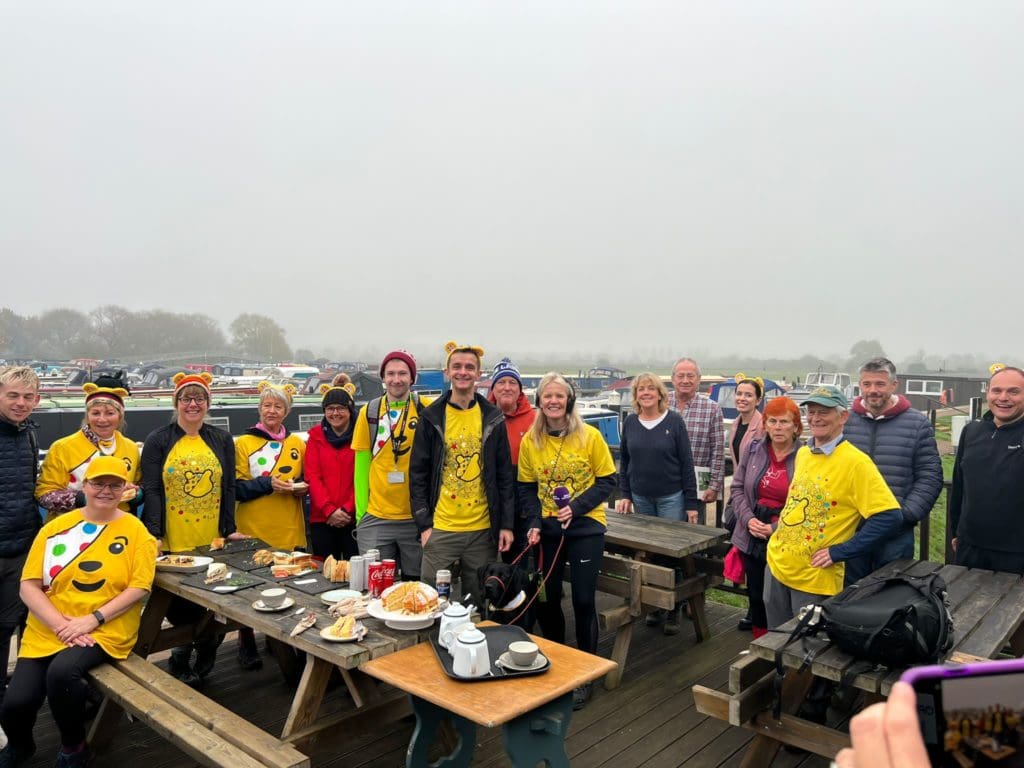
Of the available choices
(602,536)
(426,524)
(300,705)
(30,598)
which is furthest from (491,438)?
(30,598)

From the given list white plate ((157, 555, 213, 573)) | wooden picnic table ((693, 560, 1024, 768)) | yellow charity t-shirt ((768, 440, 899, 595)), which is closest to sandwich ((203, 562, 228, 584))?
white plate ((157, 555, 213, 573))

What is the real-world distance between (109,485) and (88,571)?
1.43ft

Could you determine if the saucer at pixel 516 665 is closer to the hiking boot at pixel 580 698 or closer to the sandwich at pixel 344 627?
the sandwich at pixel 344 627

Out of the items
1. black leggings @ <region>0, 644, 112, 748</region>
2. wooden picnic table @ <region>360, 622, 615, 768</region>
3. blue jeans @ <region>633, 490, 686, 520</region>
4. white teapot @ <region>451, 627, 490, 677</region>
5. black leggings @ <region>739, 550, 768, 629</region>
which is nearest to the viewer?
wooden picnic table @ <region>360, 622, 615, 768</region>

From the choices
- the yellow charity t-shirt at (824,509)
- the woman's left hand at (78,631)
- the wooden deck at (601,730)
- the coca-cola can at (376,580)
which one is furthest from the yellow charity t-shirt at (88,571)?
the yellow charity t-shirt at (824,509)

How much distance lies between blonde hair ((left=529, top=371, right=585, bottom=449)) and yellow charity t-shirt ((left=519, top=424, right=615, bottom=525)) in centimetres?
1

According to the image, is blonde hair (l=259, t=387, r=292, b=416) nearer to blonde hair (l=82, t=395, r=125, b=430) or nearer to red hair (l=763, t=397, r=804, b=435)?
blonde hair (l=82, t=395, r=125, b=430)

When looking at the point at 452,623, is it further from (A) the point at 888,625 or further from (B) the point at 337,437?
(B) the point at 337,437

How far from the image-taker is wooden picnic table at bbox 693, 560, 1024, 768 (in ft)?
8.34

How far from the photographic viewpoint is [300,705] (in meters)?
3.01

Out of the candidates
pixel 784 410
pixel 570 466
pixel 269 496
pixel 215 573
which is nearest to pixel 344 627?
pixel 215 573

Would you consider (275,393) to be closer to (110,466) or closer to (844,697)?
(110,466)

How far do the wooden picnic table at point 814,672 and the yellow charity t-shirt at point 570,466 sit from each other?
1.27 m

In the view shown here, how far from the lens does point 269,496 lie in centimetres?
467
